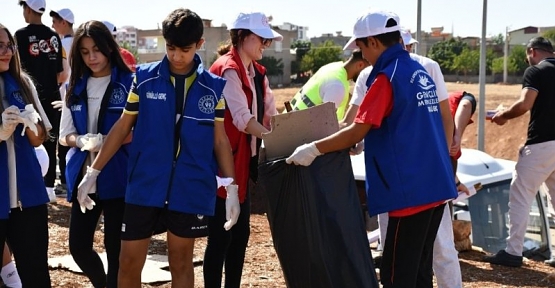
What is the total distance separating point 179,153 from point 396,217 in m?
1.15

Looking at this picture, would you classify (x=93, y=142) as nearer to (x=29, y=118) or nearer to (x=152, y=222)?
(x=29, y=118)

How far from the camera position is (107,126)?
15.9ft

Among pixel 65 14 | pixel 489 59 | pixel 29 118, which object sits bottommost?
pixel 489 59

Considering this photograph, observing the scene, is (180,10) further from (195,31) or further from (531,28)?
(531,28)

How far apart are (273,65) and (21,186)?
6669 cm

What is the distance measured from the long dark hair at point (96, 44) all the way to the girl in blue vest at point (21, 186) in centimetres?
44

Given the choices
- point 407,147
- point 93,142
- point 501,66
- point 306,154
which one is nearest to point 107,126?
point 93,142

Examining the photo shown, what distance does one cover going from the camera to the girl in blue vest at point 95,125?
4.80 metres

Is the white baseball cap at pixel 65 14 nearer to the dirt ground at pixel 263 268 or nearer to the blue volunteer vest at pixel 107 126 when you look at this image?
the dirt ground at pixel 263 268

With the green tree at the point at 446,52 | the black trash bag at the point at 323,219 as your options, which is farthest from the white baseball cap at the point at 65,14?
the green tree at the point at 446,52

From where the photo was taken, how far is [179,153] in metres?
4.30

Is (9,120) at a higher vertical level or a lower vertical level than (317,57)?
higher

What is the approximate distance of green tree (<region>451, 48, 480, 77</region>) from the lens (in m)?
73.8

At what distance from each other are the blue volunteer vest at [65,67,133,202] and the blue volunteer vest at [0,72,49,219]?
0.39 meters
